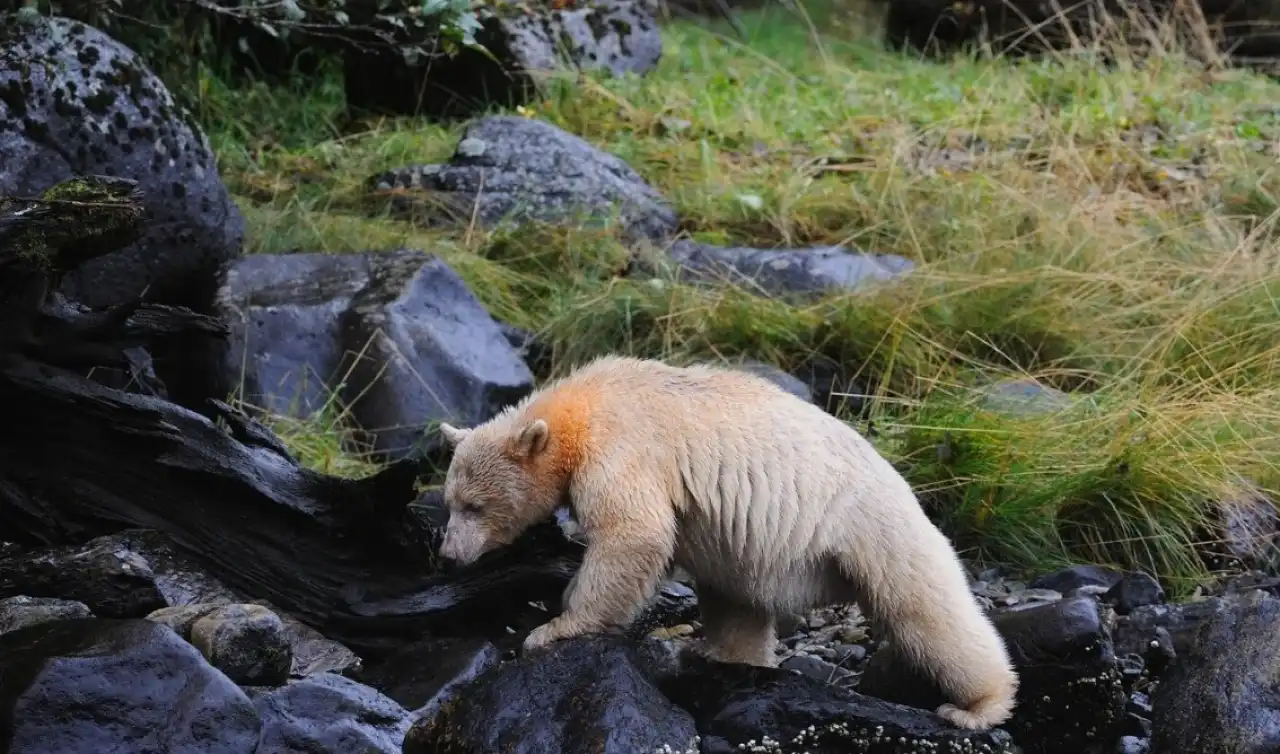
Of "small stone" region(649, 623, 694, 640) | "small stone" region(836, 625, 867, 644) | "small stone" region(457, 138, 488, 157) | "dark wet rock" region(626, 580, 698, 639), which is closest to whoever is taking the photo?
"dark wet rock" region(626, 580, 698, 639)

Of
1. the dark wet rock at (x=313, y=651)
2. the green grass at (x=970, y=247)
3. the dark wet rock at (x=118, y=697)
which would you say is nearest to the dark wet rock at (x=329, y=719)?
the dark wet rock at (x=118, y=697)

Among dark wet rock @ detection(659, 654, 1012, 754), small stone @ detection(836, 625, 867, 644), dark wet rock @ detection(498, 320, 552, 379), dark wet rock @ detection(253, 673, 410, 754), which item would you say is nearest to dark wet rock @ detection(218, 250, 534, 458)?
dark wet rock @ detection(498, 320, 552, 379)

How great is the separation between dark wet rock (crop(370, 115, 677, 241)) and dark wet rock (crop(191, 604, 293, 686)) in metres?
4.34

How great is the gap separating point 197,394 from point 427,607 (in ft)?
8.07

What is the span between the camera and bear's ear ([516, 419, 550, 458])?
4093mm

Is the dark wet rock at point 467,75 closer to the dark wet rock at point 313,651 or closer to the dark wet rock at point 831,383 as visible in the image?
the dark wet rock at point 831,383

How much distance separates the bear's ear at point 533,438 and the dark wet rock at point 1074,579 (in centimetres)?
233

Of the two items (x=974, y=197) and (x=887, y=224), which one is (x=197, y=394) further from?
(x=974, y=197)

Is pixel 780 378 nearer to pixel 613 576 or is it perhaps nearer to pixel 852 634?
pixel 852 634

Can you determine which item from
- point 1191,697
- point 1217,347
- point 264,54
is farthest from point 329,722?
point 264,54

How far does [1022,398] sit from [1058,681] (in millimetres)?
2282

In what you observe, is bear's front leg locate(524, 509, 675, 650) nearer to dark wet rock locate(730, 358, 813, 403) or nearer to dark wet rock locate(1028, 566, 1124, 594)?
dark wet rock locate(1028, 566, 1124, 594)

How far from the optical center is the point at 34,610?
4.35 metres

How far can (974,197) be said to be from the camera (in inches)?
327
